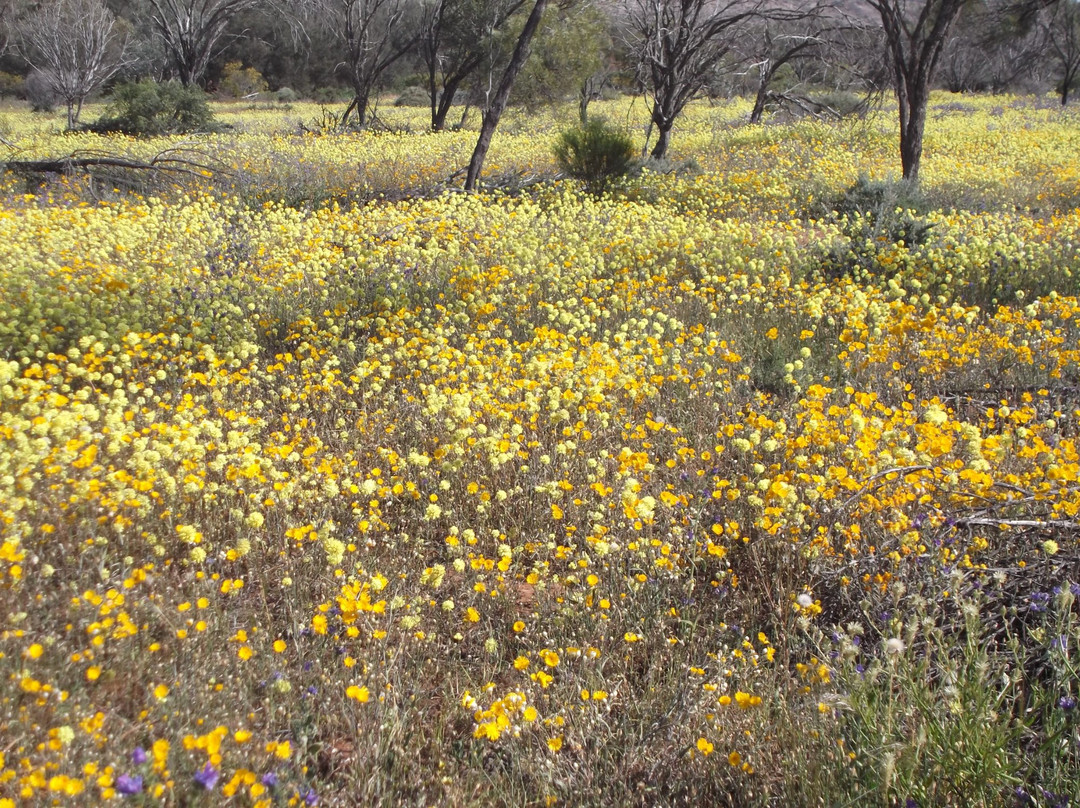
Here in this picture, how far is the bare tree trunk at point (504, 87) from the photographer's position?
9891 mm

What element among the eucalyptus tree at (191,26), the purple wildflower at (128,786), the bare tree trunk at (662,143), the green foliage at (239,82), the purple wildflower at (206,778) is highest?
the green foliage at (239,82)

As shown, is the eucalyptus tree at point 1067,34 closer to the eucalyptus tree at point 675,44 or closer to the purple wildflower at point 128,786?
the eucalyptus tree at point 675,44

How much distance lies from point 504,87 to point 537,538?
8989 millimetres

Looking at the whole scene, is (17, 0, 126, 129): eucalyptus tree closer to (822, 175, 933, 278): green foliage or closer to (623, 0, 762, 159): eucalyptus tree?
(623, 0, 762, 159): eucalyptus tree

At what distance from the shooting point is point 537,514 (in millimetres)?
3434

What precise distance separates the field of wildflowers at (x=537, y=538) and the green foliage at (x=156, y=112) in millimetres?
18159

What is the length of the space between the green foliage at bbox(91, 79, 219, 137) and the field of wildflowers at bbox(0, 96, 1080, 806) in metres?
18.2

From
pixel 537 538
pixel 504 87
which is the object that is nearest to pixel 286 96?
pixel 504 87

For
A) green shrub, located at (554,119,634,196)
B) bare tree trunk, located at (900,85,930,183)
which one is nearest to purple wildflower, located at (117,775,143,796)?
bare tree trunk, located at (900,85,930,183)

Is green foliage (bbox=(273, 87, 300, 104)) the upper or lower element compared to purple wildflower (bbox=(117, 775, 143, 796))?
upper

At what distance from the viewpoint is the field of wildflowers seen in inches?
76.7

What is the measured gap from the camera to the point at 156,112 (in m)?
22.6

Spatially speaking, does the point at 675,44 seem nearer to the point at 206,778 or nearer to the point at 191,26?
the point at 206,778

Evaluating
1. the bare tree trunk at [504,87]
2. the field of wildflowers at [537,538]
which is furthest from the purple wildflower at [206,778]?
the bare tree trunk at [504,87]
